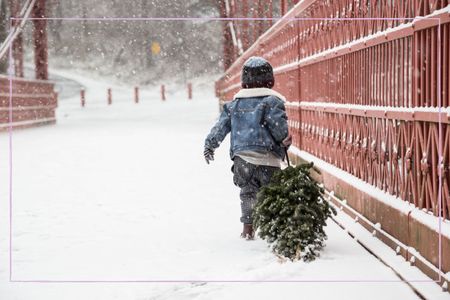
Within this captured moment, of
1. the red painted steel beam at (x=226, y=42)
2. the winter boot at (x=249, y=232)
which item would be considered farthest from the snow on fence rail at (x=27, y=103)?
the winter boot at (x=249, y=232)

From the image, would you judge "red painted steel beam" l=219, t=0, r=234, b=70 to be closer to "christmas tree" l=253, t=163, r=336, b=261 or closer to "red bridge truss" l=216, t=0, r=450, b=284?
"red bridge truss" l=216, t=0, r=450, b=284

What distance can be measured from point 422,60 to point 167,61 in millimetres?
62826

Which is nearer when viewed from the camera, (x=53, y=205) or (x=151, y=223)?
(x=151, y=223)

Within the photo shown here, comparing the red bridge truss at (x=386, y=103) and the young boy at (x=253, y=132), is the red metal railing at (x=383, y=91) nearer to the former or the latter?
the red bridge truss at (x=386, y=103)

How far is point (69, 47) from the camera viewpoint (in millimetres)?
68375

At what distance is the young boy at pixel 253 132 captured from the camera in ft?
18.8

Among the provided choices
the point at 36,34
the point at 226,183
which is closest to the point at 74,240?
the point at 226,183

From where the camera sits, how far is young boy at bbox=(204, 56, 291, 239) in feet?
18.8

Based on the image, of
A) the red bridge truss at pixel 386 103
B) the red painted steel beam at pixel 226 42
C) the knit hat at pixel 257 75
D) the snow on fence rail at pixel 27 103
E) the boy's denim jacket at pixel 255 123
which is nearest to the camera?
the red bridge truss at pixel 386 103

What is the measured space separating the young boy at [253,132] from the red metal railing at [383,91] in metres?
0.58

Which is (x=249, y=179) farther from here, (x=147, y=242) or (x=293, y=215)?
(x=293, y=215)

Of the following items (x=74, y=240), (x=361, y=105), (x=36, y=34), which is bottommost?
(x=74, y=240)

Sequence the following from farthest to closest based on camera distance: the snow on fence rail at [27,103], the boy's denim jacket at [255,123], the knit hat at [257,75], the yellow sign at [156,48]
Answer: the yellow sign at [156,48], the snow on fence rail at [27,103], the knit hat at [257,75], the boy's denim jacket at [255,123]

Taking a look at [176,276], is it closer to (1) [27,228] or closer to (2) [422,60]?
(2) [422,60]
